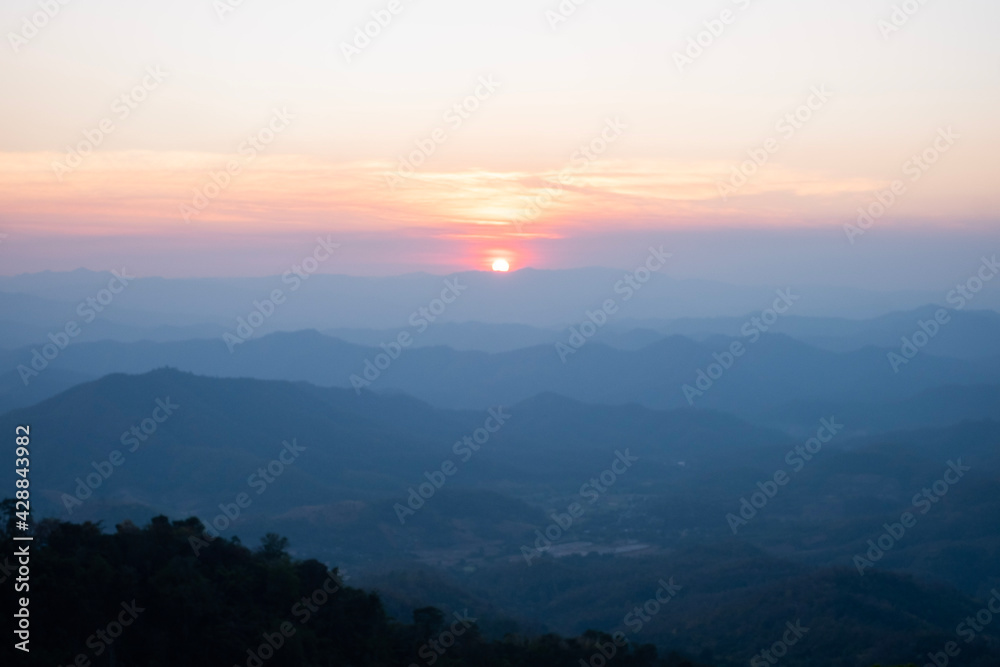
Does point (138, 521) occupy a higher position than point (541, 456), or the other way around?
point (138, 521)

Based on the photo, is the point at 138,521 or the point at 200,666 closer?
the point at 200,666

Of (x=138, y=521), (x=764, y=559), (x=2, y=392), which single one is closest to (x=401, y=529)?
(x=138, y=521)

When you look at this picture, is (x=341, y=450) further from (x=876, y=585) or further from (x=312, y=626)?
(x=312, y=626)

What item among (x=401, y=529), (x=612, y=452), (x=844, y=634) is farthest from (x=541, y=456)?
(x=844, y=634)

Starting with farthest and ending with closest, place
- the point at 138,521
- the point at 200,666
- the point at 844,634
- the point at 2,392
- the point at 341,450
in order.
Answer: the point at 2,392 < the point at 341,450 < the point at 138,521 < the point at 844,634 < the point at 200,666

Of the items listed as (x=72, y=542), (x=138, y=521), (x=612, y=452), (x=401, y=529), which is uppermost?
(x=72, y=542)

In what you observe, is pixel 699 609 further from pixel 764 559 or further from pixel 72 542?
pixel 72 542

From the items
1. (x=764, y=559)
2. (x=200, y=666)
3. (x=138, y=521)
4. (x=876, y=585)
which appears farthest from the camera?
(x=138, y=521)

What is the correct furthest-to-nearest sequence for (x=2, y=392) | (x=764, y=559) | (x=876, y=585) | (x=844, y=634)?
(x=2, y=392)
(x=764, y=559)
(x=876, y=585)
(x=844, y=634)

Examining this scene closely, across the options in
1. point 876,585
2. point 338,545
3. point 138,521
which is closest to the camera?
point 876,585
